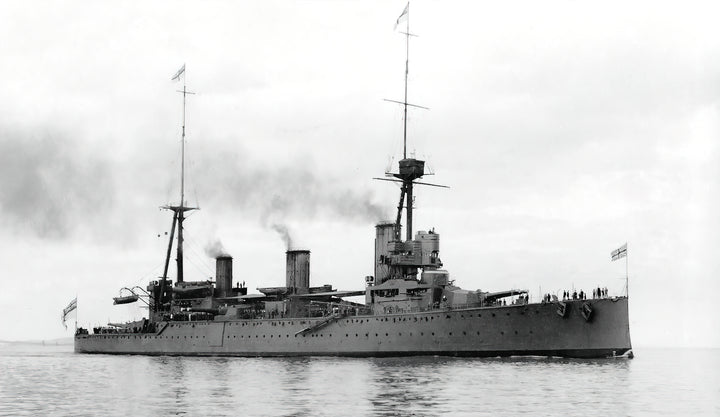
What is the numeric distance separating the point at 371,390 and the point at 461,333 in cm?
1924

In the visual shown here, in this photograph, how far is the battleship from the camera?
5138 centimetres

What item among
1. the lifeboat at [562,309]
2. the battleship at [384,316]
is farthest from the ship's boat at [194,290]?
the lifeboat at [562,309]

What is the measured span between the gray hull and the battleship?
6cm

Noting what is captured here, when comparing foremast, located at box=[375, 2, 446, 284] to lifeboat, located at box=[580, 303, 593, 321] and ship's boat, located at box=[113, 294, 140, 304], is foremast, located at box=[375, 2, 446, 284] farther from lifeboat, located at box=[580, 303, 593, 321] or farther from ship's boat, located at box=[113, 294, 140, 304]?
ship's boat, located at box=[113, 294, 140, 304]

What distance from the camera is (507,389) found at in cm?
3434

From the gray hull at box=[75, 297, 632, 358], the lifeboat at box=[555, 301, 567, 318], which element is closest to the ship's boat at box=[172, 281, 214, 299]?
the gray hull at box=[75, 297, 632, 358]

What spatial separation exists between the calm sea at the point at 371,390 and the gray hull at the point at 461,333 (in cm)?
139

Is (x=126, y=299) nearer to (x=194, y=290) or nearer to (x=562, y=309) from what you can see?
(x=194, y=290)

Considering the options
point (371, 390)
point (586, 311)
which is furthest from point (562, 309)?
point (371, 390)

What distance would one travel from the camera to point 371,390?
112 ft

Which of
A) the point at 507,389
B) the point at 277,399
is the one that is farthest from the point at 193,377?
the point at 507,389

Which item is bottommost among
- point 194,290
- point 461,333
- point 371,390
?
point 371,390

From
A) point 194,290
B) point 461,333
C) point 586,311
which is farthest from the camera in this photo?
point 194,290

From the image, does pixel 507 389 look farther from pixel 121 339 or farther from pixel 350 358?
pixel 121 339
